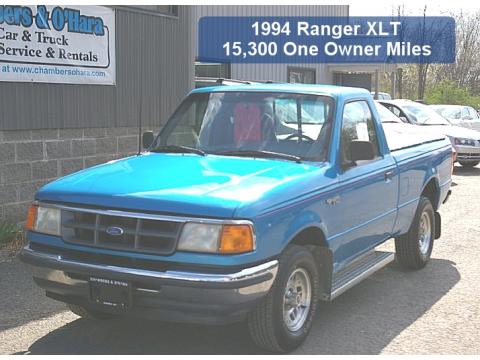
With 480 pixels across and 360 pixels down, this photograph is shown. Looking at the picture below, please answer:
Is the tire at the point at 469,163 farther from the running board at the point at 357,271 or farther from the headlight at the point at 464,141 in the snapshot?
the running board at the point at 357,271

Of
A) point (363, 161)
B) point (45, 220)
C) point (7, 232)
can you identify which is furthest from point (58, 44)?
point (363, 161)

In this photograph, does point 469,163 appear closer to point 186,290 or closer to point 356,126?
point 356,126

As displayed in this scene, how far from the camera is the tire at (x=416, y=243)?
6.48 m

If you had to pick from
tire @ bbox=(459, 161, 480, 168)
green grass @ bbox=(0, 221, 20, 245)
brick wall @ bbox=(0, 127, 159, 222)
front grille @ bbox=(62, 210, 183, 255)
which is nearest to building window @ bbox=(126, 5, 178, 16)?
brick wall @ bbox=(0, 127, 159, 222)

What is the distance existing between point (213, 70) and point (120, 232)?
15035 millimetres

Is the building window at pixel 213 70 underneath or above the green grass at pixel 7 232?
above

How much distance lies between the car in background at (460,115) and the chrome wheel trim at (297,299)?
1649 centimetres

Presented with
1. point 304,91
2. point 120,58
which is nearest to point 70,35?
point 120,58

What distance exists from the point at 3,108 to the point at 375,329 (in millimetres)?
4855

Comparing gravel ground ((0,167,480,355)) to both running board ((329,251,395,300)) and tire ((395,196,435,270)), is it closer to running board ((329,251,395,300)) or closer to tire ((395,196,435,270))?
tire ((395,196,435,270))

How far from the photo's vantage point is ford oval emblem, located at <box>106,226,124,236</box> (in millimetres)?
3924

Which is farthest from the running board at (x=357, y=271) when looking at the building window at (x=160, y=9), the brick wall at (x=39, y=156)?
the building window at (x=160, y=9)

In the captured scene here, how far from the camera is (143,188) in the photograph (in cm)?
402

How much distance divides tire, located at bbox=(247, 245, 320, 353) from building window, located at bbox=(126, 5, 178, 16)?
5811 mm
